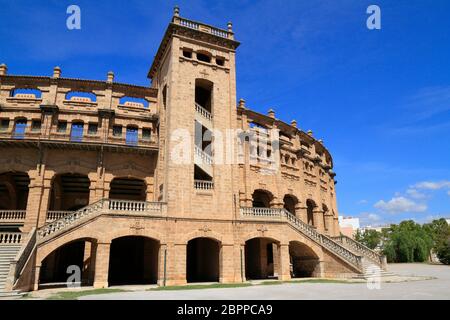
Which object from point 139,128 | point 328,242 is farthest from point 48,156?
point 328,242

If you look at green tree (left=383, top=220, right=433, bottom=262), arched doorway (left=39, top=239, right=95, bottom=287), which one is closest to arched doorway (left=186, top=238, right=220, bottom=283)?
arched doorway (left=39, top=239, right=95, bottom=287)

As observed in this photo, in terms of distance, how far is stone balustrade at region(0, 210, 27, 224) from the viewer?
23281mm

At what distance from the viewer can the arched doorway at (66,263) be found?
23586 mm

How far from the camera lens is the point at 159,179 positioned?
2539cm

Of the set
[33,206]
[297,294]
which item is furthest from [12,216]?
[297,294]

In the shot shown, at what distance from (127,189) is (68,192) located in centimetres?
486

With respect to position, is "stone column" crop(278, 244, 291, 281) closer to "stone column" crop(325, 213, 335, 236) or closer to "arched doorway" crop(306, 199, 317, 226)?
"arched doorway" crop(306, 199, 317, 226)

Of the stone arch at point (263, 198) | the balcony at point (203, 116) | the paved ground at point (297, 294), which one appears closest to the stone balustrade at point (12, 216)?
the paved ground at point (297, 294)

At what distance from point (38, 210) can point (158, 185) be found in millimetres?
8250

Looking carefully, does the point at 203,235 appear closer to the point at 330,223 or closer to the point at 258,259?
the point at 258,259

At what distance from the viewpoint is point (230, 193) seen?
2355 centimetres

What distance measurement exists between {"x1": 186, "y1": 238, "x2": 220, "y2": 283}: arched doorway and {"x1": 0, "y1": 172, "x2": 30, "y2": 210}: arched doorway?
14.1 metres
